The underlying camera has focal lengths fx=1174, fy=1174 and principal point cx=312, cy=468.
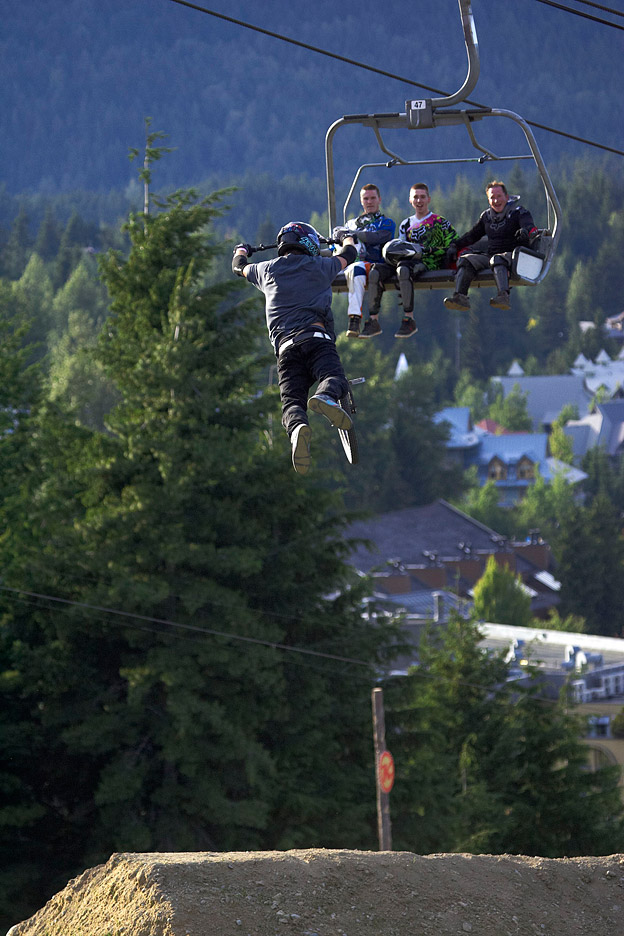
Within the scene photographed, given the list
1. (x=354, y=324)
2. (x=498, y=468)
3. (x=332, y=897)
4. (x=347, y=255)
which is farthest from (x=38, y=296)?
(x=332, y=897)

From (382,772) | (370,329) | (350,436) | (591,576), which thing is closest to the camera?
(350,436)

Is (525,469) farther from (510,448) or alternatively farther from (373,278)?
(373,278)

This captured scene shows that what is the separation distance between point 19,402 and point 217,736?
13754mm

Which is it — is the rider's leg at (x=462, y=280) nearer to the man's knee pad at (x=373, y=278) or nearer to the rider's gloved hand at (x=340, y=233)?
the man's knee pad at (x=373, y=278)

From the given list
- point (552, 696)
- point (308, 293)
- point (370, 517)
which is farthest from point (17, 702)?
point (552, 696)

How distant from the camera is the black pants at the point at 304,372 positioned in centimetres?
997

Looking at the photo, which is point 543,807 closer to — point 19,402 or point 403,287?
point 19,402

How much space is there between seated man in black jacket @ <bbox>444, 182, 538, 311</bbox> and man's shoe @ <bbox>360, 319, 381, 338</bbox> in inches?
31.2

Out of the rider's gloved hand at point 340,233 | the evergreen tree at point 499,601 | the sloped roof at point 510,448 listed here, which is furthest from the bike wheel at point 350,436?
the sloped roof at point 510,448

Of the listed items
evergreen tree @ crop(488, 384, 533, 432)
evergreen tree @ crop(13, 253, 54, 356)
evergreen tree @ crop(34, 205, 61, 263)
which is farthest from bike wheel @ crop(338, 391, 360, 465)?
evergreen tree @ crop(34, 205, 61, 263)

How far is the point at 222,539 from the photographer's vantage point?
86.4 ft

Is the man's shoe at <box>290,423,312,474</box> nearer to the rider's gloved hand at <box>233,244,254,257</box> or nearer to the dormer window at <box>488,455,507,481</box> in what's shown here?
the rider's gloved hand at <box>233,244,254,257</box>

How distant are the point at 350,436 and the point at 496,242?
11.8 feet

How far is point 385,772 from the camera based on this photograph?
23438 mm
